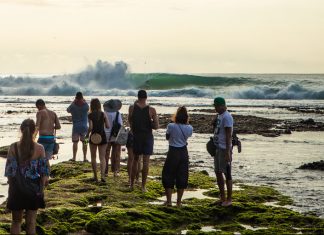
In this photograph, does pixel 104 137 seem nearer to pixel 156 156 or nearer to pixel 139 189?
pixel 139 189

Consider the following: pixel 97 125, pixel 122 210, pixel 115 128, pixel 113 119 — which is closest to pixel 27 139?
pixel 122 210

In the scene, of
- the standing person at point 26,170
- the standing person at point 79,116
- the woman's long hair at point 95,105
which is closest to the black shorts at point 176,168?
the woman's long hair at point 95,105

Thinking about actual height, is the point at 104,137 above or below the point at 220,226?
above

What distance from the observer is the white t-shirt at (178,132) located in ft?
37.9

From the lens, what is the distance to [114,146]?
15258mm

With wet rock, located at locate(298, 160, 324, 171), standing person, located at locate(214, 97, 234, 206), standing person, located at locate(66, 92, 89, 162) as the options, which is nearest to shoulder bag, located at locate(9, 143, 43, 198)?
standing person, located at locate(214, 97, 234, 206)

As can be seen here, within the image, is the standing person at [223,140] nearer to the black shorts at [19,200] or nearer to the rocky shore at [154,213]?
the rocky shore at [154,213]

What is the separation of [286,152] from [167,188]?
1329cm

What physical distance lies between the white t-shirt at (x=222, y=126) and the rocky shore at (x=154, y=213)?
1.25 metres

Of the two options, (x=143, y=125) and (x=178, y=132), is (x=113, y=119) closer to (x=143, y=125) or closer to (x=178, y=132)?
(x=143, y=125)

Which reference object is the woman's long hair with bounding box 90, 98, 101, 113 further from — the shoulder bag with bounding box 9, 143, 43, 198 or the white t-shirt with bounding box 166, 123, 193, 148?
the shoulder bag with bounding box 9, 143, 43, 198

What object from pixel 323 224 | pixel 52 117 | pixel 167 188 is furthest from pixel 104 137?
pixel 323 224

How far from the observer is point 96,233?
9.97m

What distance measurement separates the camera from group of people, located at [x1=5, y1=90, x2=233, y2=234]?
8.23 meters
